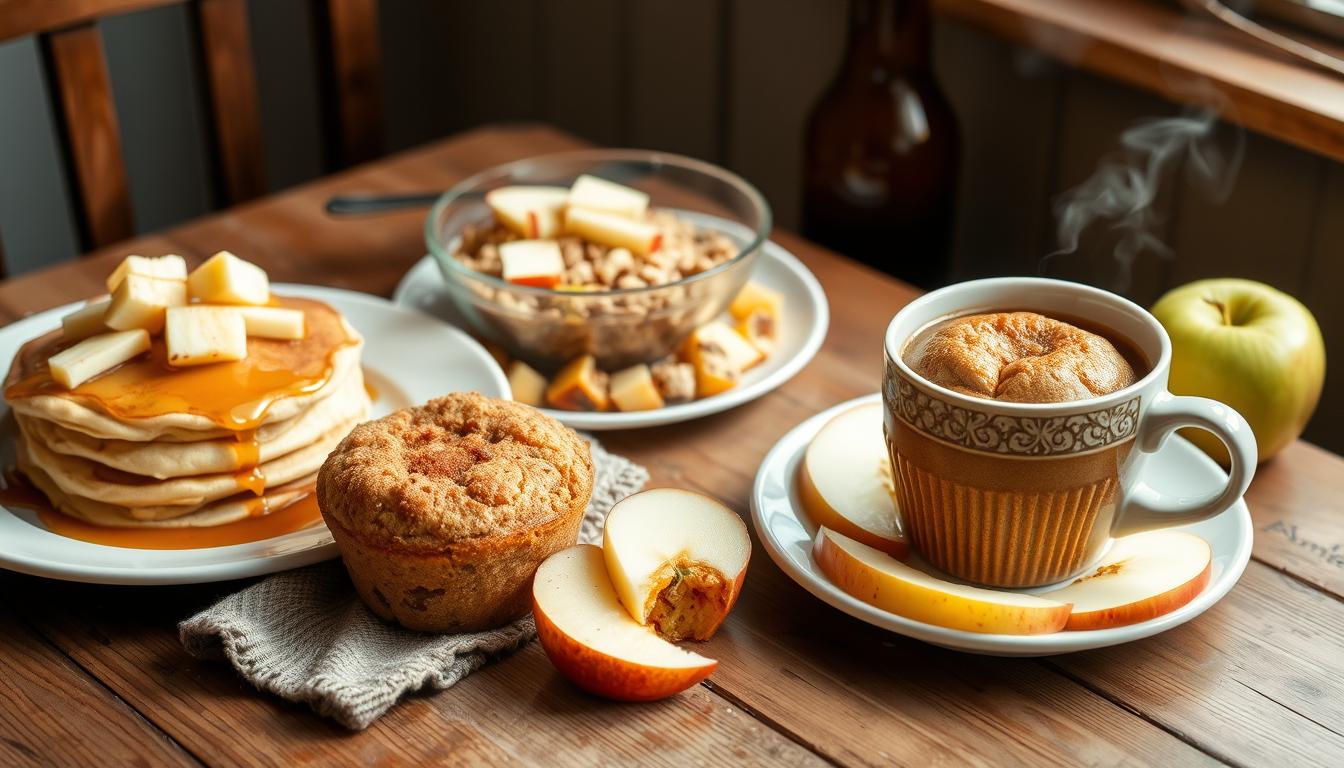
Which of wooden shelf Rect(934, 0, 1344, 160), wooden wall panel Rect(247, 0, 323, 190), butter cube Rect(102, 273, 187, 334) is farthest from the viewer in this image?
wooden wall panel Rect(247, 0, 323, 190)

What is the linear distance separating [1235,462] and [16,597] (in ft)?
3.42

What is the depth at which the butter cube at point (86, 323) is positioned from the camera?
1.21m

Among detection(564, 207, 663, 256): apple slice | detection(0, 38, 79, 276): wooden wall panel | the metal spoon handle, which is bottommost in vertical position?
detection(0, 38, 79, 276): wooden wall panel

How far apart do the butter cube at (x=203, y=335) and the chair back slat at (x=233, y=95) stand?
97 centimetres

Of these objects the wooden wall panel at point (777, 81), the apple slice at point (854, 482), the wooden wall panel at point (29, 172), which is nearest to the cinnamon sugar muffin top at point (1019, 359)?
the apple slice at point (854, 482)

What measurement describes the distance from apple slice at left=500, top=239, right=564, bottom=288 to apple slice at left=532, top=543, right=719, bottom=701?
1.54 ft

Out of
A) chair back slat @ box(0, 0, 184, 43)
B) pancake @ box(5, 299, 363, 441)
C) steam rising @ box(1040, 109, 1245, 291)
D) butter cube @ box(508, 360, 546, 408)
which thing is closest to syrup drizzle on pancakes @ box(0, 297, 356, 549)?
pancake @ box(5, 299, 363, 441)

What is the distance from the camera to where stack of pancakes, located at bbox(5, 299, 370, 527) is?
1126 millimetres

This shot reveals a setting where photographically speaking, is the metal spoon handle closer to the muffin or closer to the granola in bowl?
the granola in bowl

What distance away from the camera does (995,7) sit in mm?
1895

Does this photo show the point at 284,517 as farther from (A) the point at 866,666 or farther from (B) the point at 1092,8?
(B) the point at 1092,8

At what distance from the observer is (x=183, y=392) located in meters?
1.15

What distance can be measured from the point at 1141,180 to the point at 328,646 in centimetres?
140

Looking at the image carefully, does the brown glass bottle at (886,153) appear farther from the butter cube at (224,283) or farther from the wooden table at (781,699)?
the butter cube at (224,283)
